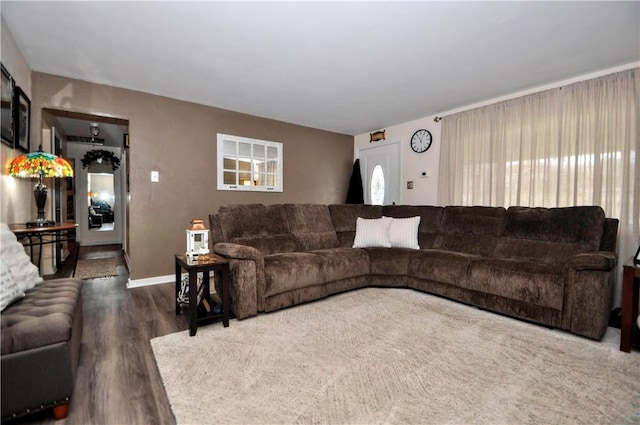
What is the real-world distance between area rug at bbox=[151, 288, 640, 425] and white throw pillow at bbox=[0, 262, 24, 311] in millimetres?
835

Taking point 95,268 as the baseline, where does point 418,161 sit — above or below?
above

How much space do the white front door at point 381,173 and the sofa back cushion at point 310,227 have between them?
173 centimetres

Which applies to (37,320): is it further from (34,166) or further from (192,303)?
(34,166)

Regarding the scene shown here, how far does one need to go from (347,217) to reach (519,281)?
2.11m

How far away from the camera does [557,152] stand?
3.26m

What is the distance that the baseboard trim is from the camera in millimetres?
3586

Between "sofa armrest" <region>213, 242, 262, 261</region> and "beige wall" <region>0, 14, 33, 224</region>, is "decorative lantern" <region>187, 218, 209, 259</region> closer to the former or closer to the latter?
"sofa armrest" <region>213, 242, 262, 261</region>

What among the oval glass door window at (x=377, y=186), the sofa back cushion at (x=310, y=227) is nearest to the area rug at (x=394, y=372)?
the sofa back cushion at (x=310, y=227)

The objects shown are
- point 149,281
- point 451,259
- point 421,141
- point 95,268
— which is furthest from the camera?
point 421,141

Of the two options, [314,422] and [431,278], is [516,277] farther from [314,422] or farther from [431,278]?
[314,422]

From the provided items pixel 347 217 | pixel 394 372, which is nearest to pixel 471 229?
pixel 347 217

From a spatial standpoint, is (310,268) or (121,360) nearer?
(121,360)

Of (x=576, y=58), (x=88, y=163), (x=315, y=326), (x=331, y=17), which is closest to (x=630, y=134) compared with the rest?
(x=576, y=58)

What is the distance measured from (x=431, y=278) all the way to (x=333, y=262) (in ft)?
3.52
